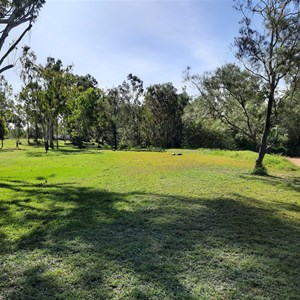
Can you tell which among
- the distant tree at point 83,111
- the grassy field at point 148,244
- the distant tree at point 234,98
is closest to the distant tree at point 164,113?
the distant tree at point 83,111

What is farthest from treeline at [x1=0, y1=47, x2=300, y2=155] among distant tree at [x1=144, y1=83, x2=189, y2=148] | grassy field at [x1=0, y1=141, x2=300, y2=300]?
grassy field at [x1=0, y1=141, x2=300, y2=300]

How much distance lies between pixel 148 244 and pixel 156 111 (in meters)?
43.9

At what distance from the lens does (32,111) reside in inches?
1558

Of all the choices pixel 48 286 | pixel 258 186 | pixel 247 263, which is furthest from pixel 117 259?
pixel 258 186

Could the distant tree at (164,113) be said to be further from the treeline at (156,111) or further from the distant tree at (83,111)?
the distant tree at (83,111)

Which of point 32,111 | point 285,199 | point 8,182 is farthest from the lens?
point 32,111

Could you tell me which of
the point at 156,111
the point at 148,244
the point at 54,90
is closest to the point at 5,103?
the point at 54,90

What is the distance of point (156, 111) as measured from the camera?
47.6m

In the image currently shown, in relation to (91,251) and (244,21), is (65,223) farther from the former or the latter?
(244,21)

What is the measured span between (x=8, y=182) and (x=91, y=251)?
7.23 m

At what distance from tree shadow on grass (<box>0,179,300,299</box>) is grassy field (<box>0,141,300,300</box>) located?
1 cm

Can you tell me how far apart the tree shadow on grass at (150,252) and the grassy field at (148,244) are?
0.04 ft

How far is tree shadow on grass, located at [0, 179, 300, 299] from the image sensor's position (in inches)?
124

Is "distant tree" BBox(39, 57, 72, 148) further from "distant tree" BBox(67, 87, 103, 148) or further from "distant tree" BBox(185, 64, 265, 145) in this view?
"distant tree" BBox(185, 64, 265, 145)
